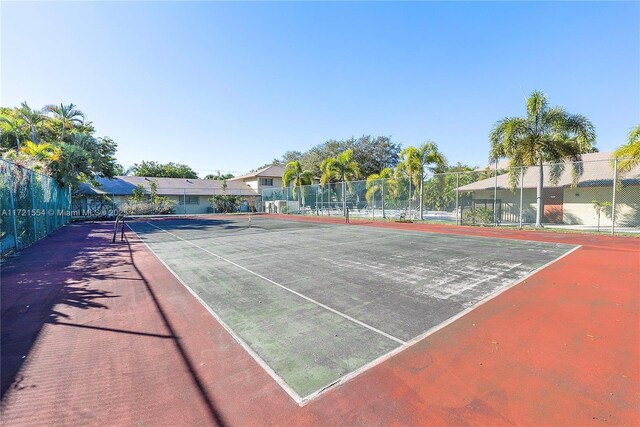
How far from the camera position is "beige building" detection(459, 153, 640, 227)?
17000 millimetres

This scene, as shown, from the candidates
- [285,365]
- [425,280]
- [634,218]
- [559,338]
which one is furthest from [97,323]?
[634,218]

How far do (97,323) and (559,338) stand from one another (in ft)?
20.3

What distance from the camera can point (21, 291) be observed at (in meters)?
5.69

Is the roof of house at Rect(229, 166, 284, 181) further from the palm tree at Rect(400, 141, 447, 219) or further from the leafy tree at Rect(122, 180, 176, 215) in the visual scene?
the palm tree at Rect(400, 141, 447, 219)

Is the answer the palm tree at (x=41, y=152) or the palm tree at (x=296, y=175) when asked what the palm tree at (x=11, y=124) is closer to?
the palm tree at (x=41, y=152)

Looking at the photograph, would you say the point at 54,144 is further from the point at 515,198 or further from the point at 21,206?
the point at 515,198


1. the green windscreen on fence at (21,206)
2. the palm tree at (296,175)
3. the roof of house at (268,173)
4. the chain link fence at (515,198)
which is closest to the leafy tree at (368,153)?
the roof of house at (268,173)

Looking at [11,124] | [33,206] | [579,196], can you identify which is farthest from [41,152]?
[579,196]

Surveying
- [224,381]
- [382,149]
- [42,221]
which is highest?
[382,149]

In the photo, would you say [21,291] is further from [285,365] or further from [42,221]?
[42,221]

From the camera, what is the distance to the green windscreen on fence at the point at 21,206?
881 centimetres

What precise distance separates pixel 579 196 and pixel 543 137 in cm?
635

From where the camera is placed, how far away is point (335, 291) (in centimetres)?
548

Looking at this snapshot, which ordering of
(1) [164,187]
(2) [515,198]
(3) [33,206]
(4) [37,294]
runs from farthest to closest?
(1) [164,187]
(2) [515,198]
(3) [33,206]
(4) [37,294]
